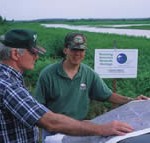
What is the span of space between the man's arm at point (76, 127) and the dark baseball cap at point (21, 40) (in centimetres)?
42

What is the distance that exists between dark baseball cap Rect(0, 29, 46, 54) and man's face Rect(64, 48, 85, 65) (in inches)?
57.1

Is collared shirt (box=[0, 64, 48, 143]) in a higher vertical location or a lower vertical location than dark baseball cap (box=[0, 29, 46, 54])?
lower

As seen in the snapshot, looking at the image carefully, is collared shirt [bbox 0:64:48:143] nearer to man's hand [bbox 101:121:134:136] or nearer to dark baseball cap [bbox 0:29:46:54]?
dark baseball cap [bbox 0:29:46:54]

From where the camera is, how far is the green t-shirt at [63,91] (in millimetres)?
4770

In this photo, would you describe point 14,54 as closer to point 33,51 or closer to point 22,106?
point 33,51

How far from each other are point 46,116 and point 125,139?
0.46 m

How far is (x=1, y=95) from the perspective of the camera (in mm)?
3039

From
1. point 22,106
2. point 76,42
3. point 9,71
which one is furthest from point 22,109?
point 76,42

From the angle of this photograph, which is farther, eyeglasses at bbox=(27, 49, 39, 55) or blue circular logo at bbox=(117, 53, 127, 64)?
blue circular logo at bbox=(117, 53, 127, 64)

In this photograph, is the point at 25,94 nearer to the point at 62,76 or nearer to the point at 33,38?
the point at 33,38

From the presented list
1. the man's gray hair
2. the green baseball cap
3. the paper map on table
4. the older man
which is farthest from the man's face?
the man's gray hair

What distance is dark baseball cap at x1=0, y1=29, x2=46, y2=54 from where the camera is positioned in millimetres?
3189

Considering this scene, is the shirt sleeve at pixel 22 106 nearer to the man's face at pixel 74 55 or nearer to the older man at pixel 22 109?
the older man at pixel 22 109

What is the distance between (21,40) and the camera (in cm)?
319
